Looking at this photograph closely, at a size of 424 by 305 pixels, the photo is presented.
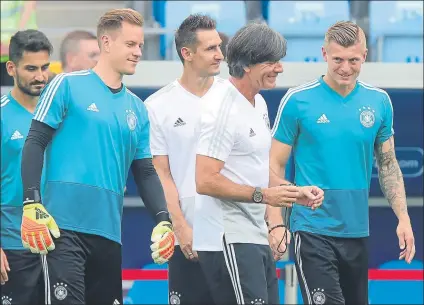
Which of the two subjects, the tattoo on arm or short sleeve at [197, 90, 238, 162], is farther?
the tattoo on arm

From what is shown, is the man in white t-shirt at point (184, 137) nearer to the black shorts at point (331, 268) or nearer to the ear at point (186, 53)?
the ear at point (186, 53)

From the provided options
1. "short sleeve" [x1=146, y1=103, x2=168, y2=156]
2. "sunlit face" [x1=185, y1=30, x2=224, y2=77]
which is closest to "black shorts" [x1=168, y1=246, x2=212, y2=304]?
"short sleeve" [x1=146, y1=103, x2=168, y2=156]

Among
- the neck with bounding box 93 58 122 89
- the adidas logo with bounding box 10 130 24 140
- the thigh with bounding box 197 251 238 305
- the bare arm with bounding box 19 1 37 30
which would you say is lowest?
the thigh with bounding box 197 251 238 305

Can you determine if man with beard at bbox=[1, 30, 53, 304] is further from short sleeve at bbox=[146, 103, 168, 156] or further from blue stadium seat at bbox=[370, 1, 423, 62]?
blue stadium seat at bbox=[370, 1, 423, 62]

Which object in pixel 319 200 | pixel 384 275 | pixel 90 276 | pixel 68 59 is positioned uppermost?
pixel 68 59

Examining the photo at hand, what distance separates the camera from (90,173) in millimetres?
5984

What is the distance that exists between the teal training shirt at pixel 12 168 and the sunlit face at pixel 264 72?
1639mm

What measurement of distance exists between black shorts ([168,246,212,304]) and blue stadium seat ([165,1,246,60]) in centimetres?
389

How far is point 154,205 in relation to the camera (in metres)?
6.21

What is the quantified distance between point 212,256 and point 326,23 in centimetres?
491

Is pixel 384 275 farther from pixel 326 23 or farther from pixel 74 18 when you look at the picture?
pixel 74 18

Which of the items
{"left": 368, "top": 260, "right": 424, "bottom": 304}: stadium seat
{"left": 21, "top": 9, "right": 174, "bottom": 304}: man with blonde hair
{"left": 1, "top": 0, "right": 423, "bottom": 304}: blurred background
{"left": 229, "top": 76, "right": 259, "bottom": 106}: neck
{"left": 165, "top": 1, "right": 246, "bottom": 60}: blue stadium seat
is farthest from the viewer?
{"left": 165, "top": 1, "right": 246, "bottom": 60}: blue stadium seat

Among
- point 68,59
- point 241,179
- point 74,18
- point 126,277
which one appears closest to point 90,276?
point 241,179

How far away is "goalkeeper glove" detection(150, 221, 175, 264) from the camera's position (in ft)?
19.5
